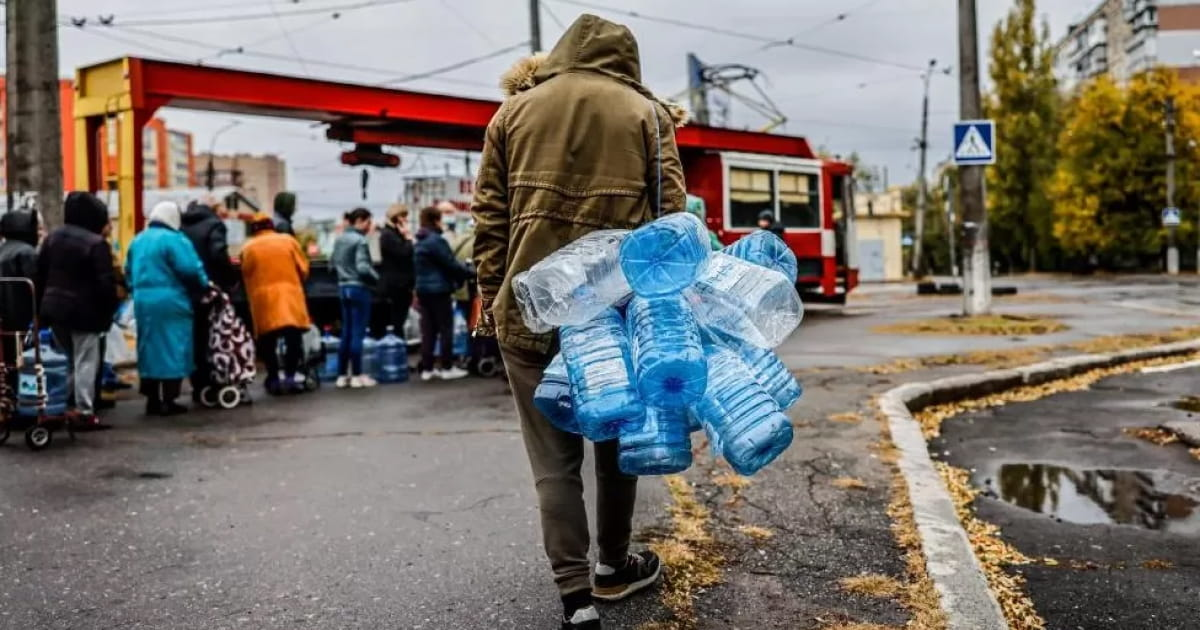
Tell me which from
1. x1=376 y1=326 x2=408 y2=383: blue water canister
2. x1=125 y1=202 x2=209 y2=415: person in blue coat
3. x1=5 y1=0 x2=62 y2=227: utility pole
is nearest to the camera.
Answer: x1=125 y1=202 x2=209 y2=415: person in blue coat

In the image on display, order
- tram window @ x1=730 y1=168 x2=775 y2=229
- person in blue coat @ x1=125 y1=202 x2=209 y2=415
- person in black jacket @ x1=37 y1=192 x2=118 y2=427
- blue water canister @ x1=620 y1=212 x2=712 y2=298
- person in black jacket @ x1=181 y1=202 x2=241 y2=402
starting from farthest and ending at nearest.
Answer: tram window @ x1=730 y1=168 x2=775 y2=229, person in black jacket @ x1=181 y1=202 x2=241 y2=402, person in blue coat @ x1=125 y1=202 x2=209 y2=415, person in black jacket @ x1=37 y1=192 x2=118 y2=427, blue water canister @ x1=620 y1=212 x2=712 y2=298

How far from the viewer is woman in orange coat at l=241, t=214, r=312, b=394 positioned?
1037 centimetres

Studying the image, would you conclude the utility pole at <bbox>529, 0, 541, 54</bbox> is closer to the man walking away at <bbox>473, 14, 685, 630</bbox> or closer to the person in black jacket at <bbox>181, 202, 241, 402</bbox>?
the person in black jacket at <bbox>181, 202, 241, 402</bbox>

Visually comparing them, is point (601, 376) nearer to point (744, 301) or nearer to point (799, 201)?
point (744, 301)

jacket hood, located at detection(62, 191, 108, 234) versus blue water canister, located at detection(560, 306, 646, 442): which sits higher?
jacket hood, located at detection(62, 191, 108, 234)

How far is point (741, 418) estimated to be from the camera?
3.18 metres

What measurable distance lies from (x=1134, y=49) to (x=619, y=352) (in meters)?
97.8

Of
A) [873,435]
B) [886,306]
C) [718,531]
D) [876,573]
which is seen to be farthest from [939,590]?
[886,306]

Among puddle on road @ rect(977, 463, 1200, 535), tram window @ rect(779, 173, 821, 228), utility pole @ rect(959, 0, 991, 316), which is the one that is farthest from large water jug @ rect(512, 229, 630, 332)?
tram window @ rect(779, 173, 821, 228)

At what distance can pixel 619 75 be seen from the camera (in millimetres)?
3688

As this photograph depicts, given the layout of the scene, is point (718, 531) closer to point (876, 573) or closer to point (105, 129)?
point (876, 573)

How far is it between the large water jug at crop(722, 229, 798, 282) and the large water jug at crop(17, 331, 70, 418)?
5.74 meters

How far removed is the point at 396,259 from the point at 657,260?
8.36 metres

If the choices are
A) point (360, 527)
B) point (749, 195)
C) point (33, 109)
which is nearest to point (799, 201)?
point (749, 195)
